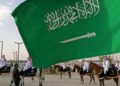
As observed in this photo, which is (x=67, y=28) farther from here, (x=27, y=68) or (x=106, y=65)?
(x=27, y=68)

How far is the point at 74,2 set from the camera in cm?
580

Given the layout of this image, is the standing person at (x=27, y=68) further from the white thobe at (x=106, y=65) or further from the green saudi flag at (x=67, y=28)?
the green saudi flag at (x=67, y=28)

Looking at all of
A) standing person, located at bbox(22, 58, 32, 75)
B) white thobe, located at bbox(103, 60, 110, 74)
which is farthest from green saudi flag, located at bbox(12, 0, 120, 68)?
standing person, located at bbox(22, 58, 32, 75)

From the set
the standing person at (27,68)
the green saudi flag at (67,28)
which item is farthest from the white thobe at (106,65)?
the green saudi flag at (67,28)

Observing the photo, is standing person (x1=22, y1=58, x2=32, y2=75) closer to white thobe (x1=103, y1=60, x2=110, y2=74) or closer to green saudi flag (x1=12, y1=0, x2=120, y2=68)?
white thobe (x1=103, y1=60, x2=110, y2=74)

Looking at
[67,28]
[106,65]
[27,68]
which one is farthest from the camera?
[27,68]

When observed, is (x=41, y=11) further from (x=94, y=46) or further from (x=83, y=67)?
(x=83, y=67)

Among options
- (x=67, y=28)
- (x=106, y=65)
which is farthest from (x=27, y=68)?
(x=67, y=28)

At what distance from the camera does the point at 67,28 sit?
5961 mm

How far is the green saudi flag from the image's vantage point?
5.71 meters

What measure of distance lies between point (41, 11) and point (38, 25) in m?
0.23

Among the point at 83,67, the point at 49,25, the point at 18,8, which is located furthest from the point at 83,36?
the point at 83,67

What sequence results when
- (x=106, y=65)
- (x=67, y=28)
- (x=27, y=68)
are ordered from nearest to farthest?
(x=67, y=28) < (x=106, y=65) < (x=27, y=68)

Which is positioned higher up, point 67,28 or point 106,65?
point 106,65
